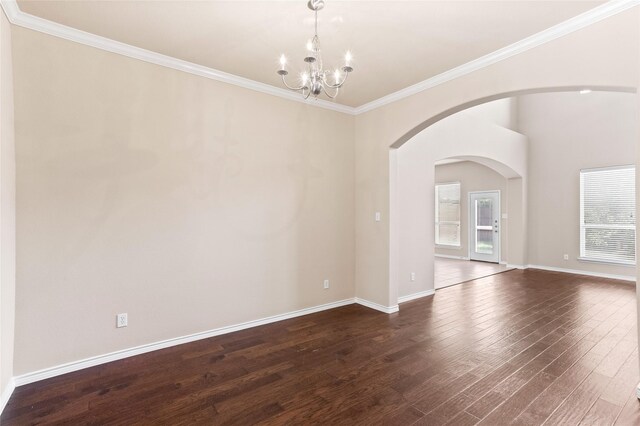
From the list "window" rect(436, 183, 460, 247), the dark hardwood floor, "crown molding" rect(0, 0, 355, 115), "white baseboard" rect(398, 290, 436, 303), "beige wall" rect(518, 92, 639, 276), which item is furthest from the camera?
"window" rect(436, 183, 460, 247)

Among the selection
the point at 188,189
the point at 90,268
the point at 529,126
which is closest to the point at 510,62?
the point at 188,189

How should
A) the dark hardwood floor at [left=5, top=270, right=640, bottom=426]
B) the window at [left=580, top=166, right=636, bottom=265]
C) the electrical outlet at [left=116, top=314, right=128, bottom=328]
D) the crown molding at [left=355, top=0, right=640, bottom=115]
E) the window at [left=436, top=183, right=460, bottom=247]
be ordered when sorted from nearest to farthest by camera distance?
1. the dark hardwood floor at [left=5, top=270, right=640, bottom=426]
2. the crown molding at [left=355, top=0, right=640, bottom=115]
3. the electrical outlet at [left=116, top=314, right=128, bottom=328]
4. the window at [left=580, top=166, right=636, bottom=265]
5. the window at [left=436, top=183, right=460, bottom=247]

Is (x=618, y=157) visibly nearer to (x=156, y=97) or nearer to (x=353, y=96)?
(x=353, y=96)

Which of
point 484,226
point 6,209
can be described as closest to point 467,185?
point 484,226

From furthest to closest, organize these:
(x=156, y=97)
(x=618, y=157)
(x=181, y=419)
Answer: (x=618, y=157), (x=156, y=97), (x=181, y=419)

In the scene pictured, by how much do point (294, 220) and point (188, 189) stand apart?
4.49 feet

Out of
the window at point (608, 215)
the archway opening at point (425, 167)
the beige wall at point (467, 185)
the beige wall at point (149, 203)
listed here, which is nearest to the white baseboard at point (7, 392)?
the beige wall at point (149, 203)

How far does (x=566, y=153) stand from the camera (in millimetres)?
7230

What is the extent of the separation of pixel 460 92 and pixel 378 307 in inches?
115

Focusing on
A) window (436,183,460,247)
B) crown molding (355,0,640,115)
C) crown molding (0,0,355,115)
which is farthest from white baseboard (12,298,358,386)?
window (436,183,460,247)

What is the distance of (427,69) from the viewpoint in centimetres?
335

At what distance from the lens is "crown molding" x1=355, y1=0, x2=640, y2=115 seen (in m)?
2.30

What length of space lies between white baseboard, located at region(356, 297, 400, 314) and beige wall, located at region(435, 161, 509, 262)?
5432 millimetres

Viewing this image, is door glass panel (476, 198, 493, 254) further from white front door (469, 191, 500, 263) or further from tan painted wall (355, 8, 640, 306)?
tan painted wall (355, 8, 640, 306)
